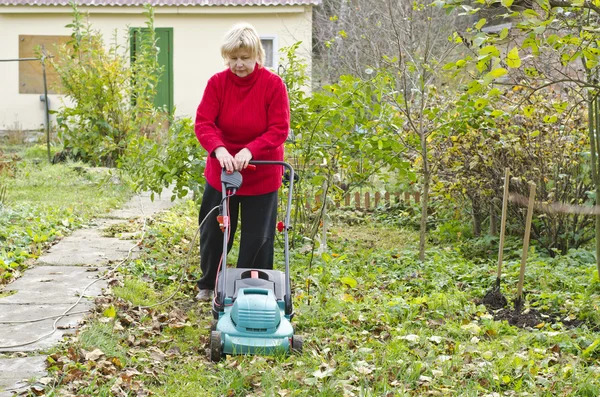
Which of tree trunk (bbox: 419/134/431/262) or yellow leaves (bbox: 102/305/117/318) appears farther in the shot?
tree trunk (bbox: 419/134/431/262)

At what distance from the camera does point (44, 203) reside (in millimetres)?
8383

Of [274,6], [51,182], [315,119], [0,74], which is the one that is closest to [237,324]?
[315,119]

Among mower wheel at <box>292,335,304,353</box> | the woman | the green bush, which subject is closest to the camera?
mower wheel at <box>292,335,304,353</box>

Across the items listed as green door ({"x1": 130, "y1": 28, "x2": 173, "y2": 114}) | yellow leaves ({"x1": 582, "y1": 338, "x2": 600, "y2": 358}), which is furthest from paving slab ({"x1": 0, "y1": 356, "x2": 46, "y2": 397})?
green door ({"x1": 130, "y1": 28, "x2": 173, "y2": 114})

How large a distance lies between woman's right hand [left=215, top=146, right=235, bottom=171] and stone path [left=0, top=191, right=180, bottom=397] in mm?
1226

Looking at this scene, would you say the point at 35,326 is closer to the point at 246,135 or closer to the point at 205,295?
the point at 205,295

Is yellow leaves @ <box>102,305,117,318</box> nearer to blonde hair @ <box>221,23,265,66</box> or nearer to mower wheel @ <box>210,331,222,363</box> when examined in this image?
mower wheel @ <box>210,331,222,363</box>

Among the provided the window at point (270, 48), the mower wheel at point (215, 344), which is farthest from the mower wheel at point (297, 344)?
the window at point (270, 48)

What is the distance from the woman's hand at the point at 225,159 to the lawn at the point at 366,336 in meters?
1.04

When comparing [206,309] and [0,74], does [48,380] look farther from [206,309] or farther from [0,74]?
[0,74]

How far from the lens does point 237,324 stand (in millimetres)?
4191

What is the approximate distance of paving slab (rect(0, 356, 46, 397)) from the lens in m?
3.53

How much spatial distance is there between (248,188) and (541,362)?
2018 millimetres

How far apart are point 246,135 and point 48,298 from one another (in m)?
1.62
